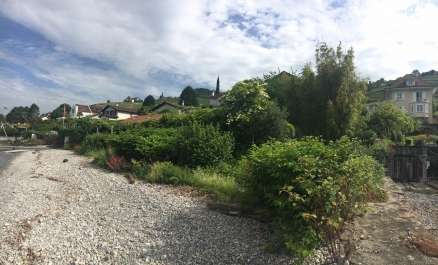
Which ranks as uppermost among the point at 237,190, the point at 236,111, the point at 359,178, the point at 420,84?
the point at 420,84

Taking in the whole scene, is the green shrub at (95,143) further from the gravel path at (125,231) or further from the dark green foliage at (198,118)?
the gravel path at (125,231)

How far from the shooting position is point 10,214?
7824 mm

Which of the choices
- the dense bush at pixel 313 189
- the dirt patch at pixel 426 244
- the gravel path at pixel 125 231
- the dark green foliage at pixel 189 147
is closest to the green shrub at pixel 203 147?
the dark green foliage at pixel 189 147

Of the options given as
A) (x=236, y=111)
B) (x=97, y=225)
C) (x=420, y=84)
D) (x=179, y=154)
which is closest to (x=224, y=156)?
(x=179, y=154)

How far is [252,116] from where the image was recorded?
13789 millimetres

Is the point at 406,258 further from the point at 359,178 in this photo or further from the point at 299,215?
the point at 299,215

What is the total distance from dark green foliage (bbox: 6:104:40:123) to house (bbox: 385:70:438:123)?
316ft

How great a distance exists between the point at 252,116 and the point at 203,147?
324 cm

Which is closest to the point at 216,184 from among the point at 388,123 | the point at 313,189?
the point at 313,189

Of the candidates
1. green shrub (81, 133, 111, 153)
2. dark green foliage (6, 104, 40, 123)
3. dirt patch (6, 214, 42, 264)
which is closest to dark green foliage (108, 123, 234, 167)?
dirt patch (6, 214, 42, 264)

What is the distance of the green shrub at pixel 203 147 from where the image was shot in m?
11.3

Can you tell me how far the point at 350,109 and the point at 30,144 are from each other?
39.9 metres

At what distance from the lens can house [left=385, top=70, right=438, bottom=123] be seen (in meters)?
52.8

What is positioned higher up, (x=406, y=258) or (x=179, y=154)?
(x=179, y=154)
